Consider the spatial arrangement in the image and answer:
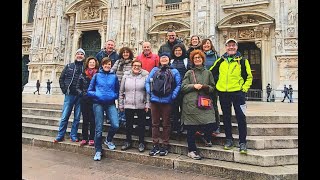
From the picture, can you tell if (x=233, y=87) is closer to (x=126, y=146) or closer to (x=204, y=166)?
(x=204, y=166)

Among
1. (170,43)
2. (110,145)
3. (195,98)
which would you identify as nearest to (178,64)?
(170,43)

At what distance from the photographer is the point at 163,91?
15.1 ft

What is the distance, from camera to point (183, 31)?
18359mm

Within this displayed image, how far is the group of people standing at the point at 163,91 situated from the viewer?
4484 mm

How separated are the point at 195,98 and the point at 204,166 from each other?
117cm

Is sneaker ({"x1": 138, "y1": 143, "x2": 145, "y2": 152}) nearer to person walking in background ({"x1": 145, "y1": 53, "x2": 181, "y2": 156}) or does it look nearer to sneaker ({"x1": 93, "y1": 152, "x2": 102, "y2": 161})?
person walking in background ({"x1": 145, "y1": 53, "x2": 181, "y2": 156})

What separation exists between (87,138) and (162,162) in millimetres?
1993

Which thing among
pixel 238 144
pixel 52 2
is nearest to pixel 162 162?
pixel 238 144

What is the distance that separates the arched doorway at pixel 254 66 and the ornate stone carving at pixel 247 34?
56 centimetres

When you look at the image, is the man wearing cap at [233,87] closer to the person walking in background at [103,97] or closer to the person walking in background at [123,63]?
the person walking in background at [123,63]

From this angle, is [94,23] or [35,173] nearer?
[35,173]

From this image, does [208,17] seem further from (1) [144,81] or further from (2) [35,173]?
(2) [35,173]

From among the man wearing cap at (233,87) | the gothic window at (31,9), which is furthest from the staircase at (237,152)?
the gothic window at (31,9)
